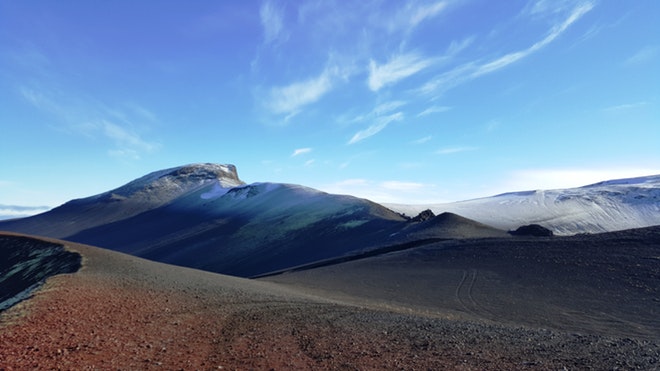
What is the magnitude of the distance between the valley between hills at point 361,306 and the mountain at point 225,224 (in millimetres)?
1131

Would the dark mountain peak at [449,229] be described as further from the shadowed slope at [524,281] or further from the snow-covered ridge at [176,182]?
the snow-covered ridge at [176,182]

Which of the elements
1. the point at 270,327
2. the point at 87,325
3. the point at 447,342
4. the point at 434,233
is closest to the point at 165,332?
the point at 87,325

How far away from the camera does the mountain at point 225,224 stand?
2057 inches

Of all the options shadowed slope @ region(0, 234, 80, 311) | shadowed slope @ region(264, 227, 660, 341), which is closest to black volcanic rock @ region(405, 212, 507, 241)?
shadowed slope @ region(264, 227, 660, 341)

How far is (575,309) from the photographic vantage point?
20.4 meters

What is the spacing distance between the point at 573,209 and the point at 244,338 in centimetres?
7266

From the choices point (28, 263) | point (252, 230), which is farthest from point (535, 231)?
point (28, 263)

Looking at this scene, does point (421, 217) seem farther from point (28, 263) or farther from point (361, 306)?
point (28, 263)

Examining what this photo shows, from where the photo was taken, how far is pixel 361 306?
63.1 feet

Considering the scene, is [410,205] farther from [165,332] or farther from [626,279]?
[165,332]

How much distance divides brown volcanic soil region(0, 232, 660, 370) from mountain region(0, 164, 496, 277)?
92.7 ft

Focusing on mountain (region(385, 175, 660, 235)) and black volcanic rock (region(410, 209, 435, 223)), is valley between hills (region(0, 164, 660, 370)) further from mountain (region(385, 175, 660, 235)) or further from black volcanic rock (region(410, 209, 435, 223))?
mountain (region(385, 175, 660, 235))

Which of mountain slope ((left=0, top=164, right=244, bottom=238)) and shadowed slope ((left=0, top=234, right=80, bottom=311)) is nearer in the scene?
shadowed slope ((left=0, top=234, right=80, bottom=311))

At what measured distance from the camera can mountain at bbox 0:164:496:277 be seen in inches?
2057
